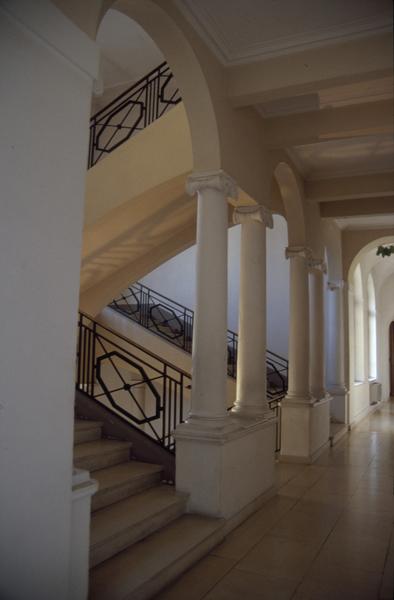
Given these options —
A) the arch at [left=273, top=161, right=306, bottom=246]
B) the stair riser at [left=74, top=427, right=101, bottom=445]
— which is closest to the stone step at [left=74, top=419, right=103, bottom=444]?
the stair riser at [left=74, top=427, right=101, bottom=445]

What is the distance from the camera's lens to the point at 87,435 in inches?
246

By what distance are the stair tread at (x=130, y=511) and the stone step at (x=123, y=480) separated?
0.19 feet

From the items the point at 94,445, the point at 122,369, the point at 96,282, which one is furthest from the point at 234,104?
the point at 122,369

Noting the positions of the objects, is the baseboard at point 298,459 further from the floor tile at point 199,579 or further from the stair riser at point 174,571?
the floor tile at point 199,579

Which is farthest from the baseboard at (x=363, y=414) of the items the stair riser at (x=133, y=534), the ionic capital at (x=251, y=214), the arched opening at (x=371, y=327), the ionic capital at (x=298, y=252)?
the stair riser at (x=133, y=534)

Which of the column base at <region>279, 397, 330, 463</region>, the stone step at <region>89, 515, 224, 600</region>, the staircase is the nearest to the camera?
the stone step at <region>89, 515, 224, 600</region>

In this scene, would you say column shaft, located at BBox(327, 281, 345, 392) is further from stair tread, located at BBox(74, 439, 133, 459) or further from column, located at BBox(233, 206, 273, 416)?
stair tread, located at BBox(74, 439, 133, 459)

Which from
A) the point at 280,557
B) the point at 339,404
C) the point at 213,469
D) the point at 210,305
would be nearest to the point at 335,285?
the point at 339,404

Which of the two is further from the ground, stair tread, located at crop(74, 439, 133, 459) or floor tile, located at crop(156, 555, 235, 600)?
stair tread, located at crop(74, 439, 133, 459)

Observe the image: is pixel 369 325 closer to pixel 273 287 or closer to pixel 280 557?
pixel 273 287

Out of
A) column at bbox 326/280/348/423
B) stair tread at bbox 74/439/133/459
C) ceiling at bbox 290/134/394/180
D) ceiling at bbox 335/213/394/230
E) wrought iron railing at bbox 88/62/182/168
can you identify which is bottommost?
stair tread at bbox 74/439/133/459

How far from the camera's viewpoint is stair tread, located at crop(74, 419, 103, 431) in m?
6.22

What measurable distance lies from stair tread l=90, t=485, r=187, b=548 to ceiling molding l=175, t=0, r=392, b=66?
459 cm

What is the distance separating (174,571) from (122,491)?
1177 millimetres
